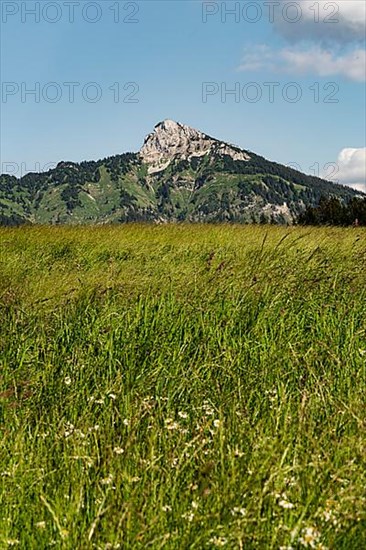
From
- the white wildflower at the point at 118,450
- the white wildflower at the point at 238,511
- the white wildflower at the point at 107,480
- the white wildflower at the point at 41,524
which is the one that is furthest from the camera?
the white wildflower at the point at 118,450

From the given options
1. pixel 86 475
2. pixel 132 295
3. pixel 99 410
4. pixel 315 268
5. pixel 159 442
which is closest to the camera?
pixel 86 475

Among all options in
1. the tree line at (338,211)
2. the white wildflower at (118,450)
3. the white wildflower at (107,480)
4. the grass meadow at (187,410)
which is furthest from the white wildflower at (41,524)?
the tree line at (338,211)

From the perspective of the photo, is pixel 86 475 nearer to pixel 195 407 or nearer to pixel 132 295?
pixel 195 407

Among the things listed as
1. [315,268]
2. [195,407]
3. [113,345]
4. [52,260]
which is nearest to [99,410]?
[195,407]

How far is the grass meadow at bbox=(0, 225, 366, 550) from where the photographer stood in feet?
8.11

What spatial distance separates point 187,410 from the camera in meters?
3.98

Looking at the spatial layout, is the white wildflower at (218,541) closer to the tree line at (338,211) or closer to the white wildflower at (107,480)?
the white wildflower at (107,480)

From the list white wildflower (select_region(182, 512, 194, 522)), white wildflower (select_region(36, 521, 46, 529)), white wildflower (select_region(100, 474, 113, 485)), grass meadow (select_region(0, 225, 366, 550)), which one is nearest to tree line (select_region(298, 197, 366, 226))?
grass meadow (select_region(0, 225, 366, 550))

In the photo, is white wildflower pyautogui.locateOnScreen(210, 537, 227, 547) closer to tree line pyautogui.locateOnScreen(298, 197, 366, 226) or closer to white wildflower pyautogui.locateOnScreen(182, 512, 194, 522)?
white wildflower pyautogui.locateOnScreen(182, 512, 194, 522)

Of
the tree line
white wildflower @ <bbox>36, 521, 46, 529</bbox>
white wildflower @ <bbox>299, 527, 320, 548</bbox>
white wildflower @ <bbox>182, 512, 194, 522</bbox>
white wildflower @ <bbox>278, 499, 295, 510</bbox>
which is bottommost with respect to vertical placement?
white wildflower @ <bbox>36, 521, 46, 529</bbox>

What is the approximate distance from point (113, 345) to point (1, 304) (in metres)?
1.57

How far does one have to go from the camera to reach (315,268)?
25.0ft

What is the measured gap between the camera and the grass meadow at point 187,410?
2473mm

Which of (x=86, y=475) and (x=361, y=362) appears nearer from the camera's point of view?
(x=86, y=475)
